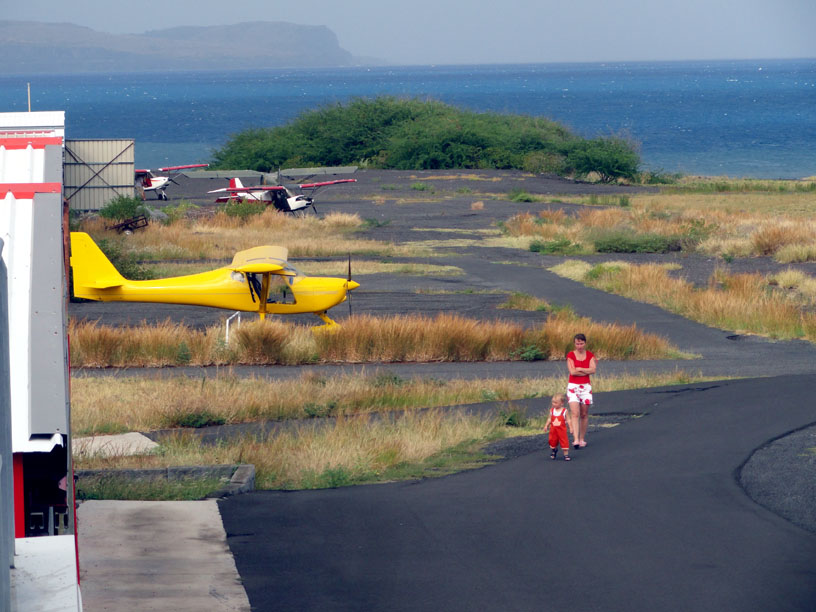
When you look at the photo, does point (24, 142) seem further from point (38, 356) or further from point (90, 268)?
point (90, 268)

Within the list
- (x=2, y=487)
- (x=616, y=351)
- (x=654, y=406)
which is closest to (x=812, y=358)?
(x=616, y=351)

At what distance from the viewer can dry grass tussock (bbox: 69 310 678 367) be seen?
20.4 m

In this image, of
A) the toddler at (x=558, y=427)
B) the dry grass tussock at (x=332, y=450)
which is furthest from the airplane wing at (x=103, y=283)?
the toddler at (x=558, y=427)

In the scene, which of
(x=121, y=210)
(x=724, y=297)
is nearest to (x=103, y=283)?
(x=724, y=297)

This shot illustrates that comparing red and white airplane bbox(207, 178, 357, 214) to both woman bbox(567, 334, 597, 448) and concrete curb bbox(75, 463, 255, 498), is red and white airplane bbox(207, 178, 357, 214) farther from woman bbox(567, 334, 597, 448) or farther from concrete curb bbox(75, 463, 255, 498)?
concrete curb bbox(75, 463, 255, 498)

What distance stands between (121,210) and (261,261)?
20.5 m

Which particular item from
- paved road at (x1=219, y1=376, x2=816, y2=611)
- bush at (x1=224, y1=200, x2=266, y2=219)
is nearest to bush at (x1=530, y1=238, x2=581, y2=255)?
bush at (x1=224, y1=200, x2=266, y2=219)

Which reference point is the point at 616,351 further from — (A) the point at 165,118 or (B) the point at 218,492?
(A) the point at 165,118

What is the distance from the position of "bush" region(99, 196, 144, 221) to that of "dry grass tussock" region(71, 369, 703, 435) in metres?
23.1

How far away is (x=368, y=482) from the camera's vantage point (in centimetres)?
1061

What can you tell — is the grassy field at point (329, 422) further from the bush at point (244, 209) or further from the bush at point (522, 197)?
the bush at point (522, 197)

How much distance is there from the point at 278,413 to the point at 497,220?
32.6m

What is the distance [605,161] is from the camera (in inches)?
2574

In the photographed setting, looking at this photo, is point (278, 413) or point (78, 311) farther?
point (78, 311)
